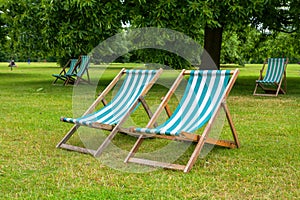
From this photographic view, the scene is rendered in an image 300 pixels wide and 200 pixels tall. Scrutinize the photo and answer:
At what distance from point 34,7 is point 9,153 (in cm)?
830

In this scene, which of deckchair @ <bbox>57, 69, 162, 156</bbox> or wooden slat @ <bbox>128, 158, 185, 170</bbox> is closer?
wooden slat @ <bbox>128, 158, 185, 170</bbox>

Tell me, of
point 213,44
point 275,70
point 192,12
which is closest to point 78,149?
point 192,12

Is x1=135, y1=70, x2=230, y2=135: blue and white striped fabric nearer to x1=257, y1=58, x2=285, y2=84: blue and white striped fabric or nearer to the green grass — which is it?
the green grass

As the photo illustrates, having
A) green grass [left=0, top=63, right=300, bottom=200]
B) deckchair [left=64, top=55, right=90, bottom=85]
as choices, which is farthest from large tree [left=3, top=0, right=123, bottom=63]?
green grass [left=0, top=63, right=300, bottom=200]

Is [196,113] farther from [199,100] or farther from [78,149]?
[78,149]

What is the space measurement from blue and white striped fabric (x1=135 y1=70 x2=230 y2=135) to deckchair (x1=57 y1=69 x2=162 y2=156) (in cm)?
43

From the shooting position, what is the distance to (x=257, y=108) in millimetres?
7906

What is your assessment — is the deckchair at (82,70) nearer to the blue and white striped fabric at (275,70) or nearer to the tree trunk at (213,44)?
the tree trunk at (213,44)

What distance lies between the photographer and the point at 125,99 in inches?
204

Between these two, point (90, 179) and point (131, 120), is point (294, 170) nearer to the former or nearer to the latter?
point (90, 179)

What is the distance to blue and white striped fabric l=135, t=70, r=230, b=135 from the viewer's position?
4.33 m

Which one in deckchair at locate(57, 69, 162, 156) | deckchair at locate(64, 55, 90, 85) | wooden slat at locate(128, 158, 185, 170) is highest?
deckchair at locate(57, 69, 162, 156)

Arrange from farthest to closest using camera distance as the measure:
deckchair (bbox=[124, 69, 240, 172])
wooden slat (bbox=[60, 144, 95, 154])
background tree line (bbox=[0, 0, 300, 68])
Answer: background tree line (bbox=[0, 0, 300, 68]) → wooden slat (bbox=[60, 144, 95, 154]) → deckchair (bbox=[124, 69, 240, 172])

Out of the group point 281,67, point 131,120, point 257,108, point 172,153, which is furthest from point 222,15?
point 172,153
